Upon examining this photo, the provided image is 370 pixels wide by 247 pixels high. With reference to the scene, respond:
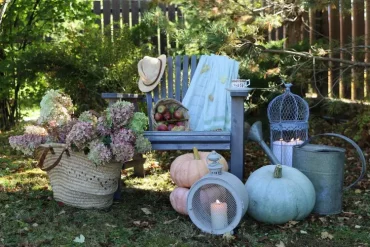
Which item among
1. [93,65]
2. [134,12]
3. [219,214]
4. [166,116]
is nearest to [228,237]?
[219,214]

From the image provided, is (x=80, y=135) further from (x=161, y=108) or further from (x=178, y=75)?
(x=178, y=75)

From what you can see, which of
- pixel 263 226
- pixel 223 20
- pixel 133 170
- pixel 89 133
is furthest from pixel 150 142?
pixel 223 20

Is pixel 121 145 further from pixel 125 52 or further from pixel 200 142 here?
pixel 125 52

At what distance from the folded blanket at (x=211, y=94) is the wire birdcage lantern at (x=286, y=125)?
363mm

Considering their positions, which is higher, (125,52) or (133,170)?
(125,52)

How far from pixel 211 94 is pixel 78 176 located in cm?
140

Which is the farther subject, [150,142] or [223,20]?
[223,20]

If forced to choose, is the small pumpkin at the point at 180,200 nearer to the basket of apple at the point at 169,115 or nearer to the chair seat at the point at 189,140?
the chair seat at the point at 189,140

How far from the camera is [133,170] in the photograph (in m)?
4.84

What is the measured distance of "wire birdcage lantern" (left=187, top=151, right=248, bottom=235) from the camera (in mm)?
3215

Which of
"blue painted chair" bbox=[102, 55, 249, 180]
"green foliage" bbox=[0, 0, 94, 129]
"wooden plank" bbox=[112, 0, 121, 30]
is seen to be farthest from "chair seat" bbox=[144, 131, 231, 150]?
"wooden plank" bbox=[112, 0, 121, 30]

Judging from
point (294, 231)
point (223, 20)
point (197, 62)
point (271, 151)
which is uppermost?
point (223, 20)

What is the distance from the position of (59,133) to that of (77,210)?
0.50m

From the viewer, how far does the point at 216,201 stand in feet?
10.7
